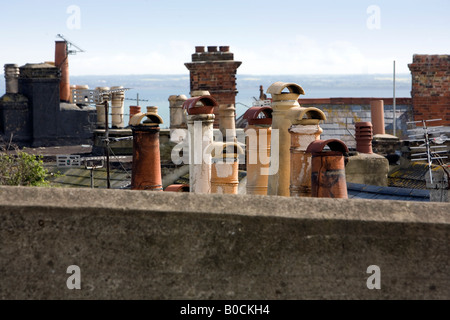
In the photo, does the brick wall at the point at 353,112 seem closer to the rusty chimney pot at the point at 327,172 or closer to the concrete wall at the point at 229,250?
the rusty chimney pot at the point at 327,172

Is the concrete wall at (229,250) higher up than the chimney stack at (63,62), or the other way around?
the chimney stack at (63,62)

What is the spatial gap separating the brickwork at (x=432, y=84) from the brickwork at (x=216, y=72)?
907 cm

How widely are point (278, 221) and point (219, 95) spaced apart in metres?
14.6

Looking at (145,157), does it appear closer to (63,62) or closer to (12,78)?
(63,62)

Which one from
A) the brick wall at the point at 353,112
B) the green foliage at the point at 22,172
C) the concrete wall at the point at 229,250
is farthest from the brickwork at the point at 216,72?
the concrete wall at the point at 229,250

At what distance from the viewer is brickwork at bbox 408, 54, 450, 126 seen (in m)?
24.6

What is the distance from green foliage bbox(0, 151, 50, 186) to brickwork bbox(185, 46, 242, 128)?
615 centimetres

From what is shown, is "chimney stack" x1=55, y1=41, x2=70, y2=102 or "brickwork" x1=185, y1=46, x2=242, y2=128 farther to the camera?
"chimney stack" x1=55, y1=41, x2=70, y2=102

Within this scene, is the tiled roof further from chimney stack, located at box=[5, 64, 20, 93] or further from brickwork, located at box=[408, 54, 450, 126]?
chimney stack, located at box=[5, 64, 20, 93]

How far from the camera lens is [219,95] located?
18.0m

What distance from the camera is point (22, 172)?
69.8ft

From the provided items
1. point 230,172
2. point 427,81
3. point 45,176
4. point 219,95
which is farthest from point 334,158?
point 427,81

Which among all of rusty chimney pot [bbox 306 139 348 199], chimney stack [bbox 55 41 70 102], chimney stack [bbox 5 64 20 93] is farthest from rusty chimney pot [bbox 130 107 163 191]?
chimney stack [bbox 5 64 20 93]

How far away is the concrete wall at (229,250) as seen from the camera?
3.53 meters
